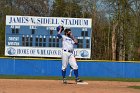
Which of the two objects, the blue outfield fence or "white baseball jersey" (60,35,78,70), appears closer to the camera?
"white baseball jersey" (60,35,78,70)

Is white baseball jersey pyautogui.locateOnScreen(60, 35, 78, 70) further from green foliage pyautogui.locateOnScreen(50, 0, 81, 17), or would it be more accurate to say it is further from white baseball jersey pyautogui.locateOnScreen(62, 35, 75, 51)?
green foliage pyautogui.locateOnScreen(50, 0, 81, 17)

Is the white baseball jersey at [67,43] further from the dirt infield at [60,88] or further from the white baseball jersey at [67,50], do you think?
the dirt infield at [60,88]

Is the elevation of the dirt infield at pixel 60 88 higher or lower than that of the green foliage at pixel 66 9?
lower

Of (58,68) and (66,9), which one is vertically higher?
(66,9)

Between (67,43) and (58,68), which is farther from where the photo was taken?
(58,68)

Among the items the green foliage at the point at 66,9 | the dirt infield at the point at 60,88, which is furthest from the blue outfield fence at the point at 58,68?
the dirt infield at the point at 60,88

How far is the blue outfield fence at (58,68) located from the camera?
28328 millimetres

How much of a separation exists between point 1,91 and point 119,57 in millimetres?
31982

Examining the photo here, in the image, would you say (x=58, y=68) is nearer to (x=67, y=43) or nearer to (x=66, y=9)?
(x=66, y=9)

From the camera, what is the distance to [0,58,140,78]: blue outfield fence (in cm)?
2833

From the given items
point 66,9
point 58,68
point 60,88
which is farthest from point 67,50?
point 66,9

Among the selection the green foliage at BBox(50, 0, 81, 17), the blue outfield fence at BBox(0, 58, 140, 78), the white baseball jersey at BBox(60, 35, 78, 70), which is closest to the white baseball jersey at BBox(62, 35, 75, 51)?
the white baseball jersey at BBox(60, 35, 78, 70)

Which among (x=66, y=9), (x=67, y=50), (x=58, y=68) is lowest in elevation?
(x=58, y=68)

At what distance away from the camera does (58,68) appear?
1115 inches
